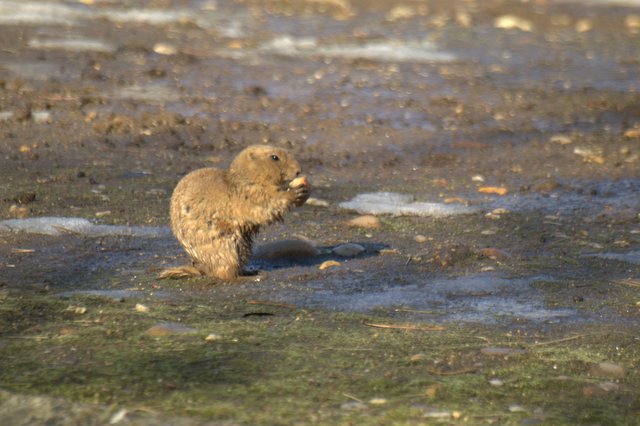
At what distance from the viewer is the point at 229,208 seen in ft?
16.5

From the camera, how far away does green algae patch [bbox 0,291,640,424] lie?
338 centimetres

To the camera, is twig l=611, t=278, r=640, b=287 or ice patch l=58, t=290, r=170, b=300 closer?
ice patch l=58, t=290, r=170, b=300

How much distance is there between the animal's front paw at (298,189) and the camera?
5.10 m

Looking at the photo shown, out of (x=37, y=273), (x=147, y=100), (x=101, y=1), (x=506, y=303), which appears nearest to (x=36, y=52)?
(x=147, y=100)

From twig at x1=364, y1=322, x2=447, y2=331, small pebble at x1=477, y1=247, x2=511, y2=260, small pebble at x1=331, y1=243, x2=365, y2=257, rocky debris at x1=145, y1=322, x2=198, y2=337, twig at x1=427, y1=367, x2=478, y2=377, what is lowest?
small pebble at x1=331, y1=243, x2=365, y2=257

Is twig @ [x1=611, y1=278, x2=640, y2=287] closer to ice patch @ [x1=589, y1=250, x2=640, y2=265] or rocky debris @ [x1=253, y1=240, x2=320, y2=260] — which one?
ice patch @ [x1=589, y1=250, x2=640, y2=265]

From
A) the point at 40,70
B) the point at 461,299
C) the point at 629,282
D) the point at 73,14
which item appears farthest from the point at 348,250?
the point at 73,14

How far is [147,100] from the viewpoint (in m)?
9.50

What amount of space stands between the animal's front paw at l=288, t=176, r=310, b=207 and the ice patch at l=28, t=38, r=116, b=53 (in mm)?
7124

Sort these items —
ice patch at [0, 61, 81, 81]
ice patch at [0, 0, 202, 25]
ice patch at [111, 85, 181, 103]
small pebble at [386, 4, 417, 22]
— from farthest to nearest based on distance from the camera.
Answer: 1. small pebble at [386, 4, 417, 22]
2. ice patch at [0, 0, 202, 25]
3. ice patch at [0, 61, 81, 81]
4. ice patch at [111, 85, 181, 103]

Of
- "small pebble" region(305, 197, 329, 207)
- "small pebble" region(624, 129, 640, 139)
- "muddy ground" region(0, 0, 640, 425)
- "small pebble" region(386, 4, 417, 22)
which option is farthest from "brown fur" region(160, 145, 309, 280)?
"small pebble" region(386, 4, 417, 22)

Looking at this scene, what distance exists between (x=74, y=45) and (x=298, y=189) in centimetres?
753

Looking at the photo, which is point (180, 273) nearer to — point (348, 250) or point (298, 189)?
point (298, 189)

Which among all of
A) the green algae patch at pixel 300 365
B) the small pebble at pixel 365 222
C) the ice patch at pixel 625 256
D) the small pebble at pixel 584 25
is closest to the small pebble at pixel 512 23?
the small pebble at pixel 584 25
